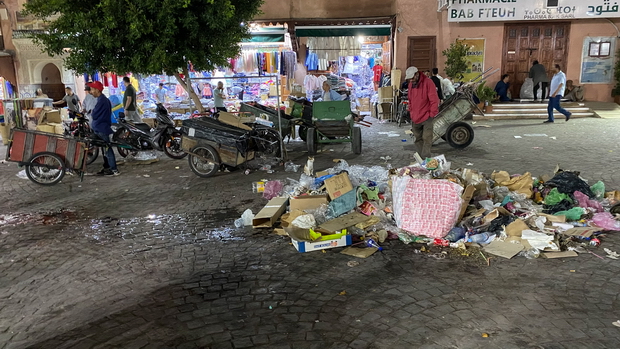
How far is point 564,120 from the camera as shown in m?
15.7

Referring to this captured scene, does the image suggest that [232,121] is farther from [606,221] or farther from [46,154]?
[606,221]

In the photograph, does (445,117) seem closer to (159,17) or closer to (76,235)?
(159,17)

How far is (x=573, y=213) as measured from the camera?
5.72 metres

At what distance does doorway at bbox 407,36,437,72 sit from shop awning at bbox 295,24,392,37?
1.08 metres

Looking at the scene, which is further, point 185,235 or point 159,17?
point 159,17

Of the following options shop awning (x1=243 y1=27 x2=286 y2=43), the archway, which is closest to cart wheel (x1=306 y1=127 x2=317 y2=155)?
shop awning (x1=243 y1=27 x2=286 y2=43)

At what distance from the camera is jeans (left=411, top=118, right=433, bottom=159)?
9391 mm

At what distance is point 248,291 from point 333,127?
669 cm

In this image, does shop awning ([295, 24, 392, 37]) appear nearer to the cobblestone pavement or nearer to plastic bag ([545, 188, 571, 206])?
the cobblestone pavement

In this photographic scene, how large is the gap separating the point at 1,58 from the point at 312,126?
1802 cm

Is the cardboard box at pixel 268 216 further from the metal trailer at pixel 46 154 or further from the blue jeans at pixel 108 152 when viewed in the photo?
the blue jeans at pixel 108 152

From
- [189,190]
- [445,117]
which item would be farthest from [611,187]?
[189,190]

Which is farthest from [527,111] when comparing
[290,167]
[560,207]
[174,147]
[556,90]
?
[174,147]

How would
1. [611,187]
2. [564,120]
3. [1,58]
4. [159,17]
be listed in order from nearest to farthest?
1. [611,187]
2. [159,17]
3. [564,120]
4. [1,58]
